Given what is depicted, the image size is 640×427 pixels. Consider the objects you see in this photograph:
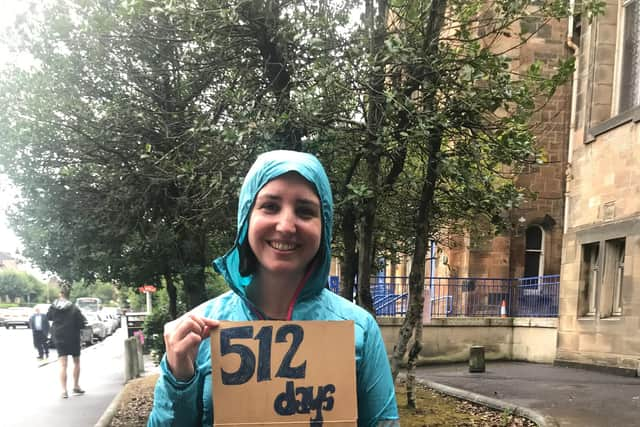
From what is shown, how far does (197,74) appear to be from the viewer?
6895 mm

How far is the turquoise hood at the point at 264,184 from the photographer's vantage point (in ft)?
5.52

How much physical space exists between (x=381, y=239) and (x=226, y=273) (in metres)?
7.83

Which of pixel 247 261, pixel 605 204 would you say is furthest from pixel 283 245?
pixel 605 204

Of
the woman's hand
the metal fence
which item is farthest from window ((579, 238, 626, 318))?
the woman's hand

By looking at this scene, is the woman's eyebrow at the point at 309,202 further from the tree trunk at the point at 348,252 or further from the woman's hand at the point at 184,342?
the tree trunk at the point at 348,252

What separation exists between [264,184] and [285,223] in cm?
15

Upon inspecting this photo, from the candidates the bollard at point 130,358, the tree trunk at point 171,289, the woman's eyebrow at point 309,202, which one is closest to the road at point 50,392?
the bollard at point 130,358

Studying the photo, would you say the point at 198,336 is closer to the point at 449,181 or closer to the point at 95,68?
the point at 449,181

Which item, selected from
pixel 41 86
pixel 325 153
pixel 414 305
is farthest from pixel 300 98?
pixel 41 86

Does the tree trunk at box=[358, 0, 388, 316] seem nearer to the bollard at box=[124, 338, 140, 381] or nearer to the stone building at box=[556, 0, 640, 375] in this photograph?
the bollard at box=[124, 338, 140, 381]

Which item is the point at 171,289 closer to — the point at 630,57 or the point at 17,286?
the point at 630,57

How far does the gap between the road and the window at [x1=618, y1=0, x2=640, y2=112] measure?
40.8 ft

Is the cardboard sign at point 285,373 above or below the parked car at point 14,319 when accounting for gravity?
above

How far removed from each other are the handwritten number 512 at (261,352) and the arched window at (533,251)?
17911 millimetres
